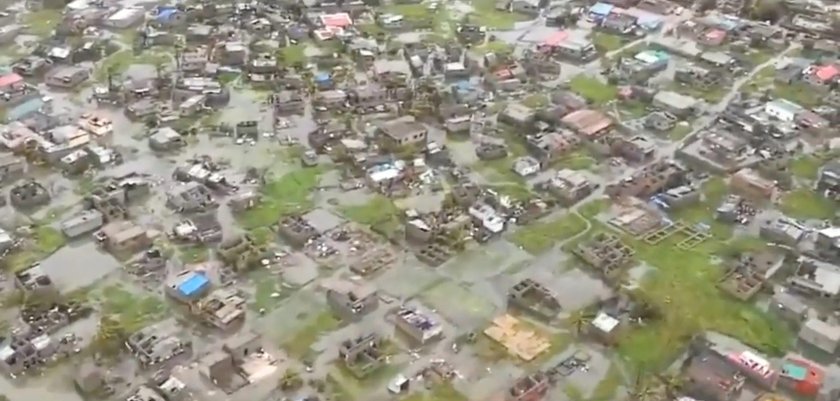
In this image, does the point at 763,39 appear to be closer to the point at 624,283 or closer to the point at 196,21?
the point at 624,283

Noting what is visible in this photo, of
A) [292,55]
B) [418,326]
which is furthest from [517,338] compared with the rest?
[292,55]

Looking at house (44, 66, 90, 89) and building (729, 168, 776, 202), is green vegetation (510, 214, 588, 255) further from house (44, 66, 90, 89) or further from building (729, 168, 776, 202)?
house (44, 66, 90, 89)

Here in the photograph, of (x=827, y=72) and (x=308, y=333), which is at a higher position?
(x=827, y=72)

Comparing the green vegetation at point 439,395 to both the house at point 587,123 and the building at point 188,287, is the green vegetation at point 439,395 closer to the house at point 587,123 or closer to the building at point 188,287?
the building at point 188,287

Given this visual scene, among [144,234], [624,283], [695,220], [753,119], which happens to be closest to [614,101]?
[753,119]

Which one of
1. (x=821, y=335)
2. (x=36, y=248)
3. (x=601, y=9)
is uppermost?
(x=601, y=9)

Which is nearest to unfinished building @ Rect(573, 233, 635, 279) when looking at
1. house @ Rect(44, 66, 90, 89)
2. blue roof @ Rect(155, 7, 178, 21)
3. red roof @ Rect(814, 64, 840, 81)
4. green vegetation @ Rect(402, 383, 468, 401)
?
green vegetation @ Rect(402, 383, 468, 401)

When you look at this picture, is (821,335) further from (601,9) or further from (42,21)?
(42,21)
